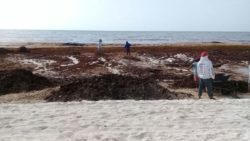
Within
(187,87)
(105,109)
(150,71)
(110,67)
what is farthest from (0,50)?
(105,109)

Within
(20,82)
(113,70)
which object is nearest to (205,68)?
(20,82)

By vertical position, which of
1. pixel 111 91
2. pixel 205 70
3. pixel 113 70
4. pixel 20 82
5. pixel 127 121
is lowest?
pixel 113 70

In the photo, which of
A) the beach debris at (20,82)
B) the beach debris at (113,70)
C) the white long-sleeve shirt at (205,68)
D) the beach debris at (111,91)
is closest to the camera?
the white long-sleeve shirt at (205,68)

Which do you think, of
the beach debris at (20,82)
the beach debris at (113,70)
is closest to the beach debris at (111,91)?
the beach debris at (20,82)

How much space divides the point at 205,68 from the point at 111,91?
11.1 ft

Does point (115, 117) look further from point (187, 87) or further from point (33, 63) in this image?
point (33, 63)

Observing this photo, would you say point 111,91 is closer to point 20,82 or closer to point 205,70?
point 205,70

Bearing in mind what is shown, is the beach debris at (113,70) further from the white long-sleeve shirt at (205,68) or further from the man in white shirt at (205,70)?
the white long-sleeve shirt at (205,68)

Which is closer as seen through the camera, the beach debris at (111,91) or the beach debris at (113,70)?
the beach debris at (111,91)

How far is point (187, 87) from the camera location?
17.4m

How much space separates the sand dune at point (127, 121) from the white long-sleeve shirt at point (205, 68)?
1.59m

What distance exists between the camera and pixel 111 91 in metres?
13.9

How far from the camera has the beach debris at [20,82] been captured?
16234 millimetres

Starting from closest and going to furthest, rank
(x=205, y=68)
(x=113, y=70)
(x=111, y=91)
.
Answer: (x=205, y=68), (x=111, y=91), (x=113, y=70)
